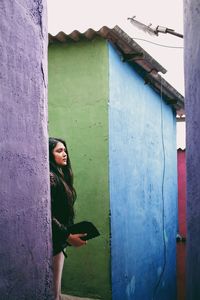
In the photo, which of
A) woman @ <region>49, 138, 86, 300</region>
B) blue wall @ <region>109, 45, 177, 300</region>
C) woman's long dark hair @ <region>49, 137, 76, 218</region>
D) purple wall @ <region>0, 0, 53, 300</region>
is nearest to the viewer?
purple wall @ <region>0, 0, 53, 300</region>

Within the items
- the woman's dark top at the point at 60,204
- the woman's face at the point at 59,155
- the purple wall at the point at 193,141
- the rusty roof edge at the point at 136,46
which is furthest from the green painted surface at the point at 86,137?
the purple wall at the point at 193,141

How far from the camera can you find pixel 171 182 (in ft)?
29.0

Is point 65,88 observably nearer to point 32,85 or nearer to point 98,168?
point 98,168

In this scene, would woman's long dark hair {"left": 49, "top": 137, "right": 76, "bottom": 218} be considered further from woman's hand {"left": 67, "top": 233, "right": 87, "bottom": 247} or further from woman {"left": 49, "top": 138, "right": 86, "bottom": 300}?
woman's hand {"left": 67, "top": 233, "right": 87, "bottom": 247}

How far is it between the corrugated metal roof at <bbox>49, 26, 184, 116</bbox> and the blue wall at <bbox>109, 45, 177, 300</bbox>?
160 millimetres

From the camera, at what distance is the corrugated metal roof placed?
496 centimetres

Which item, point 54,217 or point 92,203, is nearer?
point 54,217

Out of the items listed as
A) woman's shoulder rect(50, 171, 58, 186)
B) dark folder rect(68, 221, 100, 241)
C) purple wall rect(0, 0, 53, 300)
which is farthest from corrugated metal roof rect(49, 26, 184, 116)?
dark folder rect(68, 221, 100, 241)

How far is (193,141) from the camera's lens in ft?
9.59

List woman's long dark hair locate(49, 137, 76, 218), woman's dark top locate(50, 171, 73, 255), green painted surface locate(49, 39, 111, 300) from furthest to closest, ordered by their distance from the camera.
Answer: green painted surface locate(49, 39, 111, 300), woman's long dark hair locate(49, 137, 76, 218), woman's dark top locate(50, 171, 73, 255)

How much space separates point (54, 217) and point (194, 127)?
1629mm

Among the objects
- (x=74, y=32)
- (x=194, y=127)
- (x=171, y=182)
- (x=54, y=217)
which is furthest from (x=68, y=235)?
(x=171, y=182)

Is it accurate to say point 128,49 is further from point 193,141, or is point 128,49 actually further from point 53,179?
point 193,141

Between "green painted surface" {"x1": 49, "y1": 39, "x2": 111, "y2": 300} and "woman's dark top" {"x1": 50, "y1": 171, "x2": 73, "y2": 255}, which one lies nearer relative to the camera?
"woman's dark top" {"x1": 50, "y1": 171, "x2": 73, "y2": 255}
